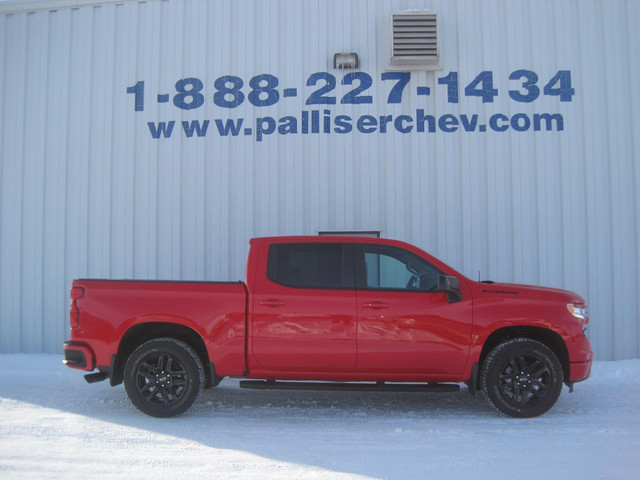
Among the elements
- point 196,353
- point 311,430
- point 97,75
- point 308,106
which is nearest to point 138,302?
point 196,353

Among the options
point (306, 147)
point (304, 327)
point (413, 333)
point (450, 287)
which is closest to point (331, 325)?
point (304, 327)

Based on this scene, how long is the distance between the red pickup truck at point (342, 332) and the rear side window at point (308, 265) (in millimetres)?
15

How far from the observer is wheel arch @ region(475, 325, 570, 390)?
546 cm

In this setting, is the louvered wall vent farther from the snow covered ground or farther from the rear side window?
the snow covered ground

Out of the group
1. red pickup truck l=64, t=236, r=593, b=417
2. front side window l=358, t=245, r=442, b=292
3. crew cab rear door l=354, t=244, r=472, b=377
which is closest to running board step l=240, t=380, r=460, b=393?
red pickup truck l=64, t=236, r=593, b=417

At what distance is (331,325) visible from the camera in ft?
17.5

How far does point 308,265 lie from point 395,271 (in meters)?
0.89

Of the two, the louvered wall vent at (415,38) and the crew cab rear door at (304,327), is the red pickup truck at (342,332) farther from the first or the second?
the louvered wall vent at (415,38)

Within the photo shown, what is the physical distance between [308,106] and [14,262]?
18.7 feet

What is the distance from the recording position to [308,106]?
9.05 metres

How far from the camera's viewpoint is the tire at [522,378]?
5344mm

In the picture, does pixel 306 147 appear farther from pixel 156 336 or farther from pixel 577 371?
pixel 577 371

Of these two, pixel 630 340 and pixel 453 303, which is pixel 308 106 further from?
pixel 630 340

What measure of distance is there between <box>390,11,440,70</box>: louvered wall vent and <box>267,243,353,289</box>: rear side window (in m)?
4.47
